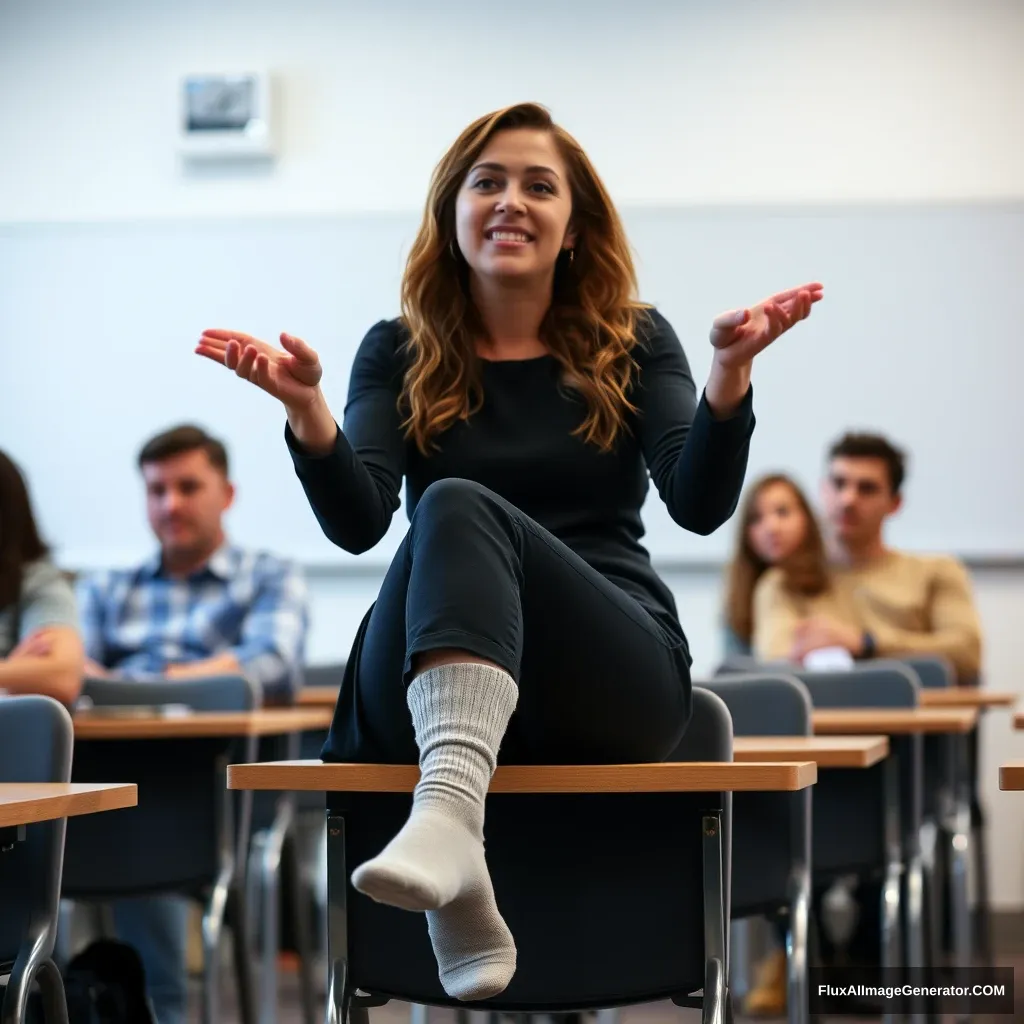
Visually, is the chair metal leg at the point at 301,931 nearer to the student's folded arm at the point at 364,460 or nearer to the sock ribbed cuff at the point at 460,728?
the student's folded arm at the point at 364,460

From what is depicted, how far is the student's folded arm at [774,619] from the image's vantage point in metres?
3.95

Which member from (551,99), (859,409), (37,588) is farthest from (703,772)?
(551,99)

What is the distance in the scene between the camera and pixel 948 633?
427cm

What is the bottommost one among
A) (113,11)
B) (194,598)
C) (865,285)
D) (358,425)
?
(194,598)

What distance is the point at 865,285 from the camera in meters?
5.21

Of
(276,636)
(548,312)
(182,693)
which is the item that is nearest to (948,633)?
(276,636)

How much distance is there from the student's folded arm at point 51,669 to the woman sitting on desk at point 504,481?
1.03m

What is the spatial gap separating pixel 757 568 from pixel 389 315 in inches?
70.9

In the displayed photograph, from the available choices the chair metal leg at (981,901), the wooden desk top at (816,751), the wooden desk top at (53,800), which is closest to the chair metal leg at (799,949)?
the wooden desk top at (816,751)

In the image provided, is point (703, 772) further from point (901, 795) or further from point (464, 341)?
point (901, 795)

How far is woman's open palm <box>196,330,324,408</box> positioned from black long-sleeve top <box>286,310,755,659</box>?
6 cm

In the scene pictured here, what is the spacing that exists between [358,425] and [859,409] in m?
3.63

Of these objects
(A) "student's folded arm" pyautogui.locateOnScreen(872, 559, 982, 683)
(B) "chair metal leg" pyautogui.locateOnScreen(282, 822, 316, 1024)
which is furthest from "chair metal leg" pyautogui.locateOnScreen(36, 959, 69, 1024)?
(A) "student's folded arm" pyautogui.locateOnScreen(872, 559, 982, 683)

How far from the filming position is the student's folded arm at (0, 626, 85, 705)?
8.54 feet
